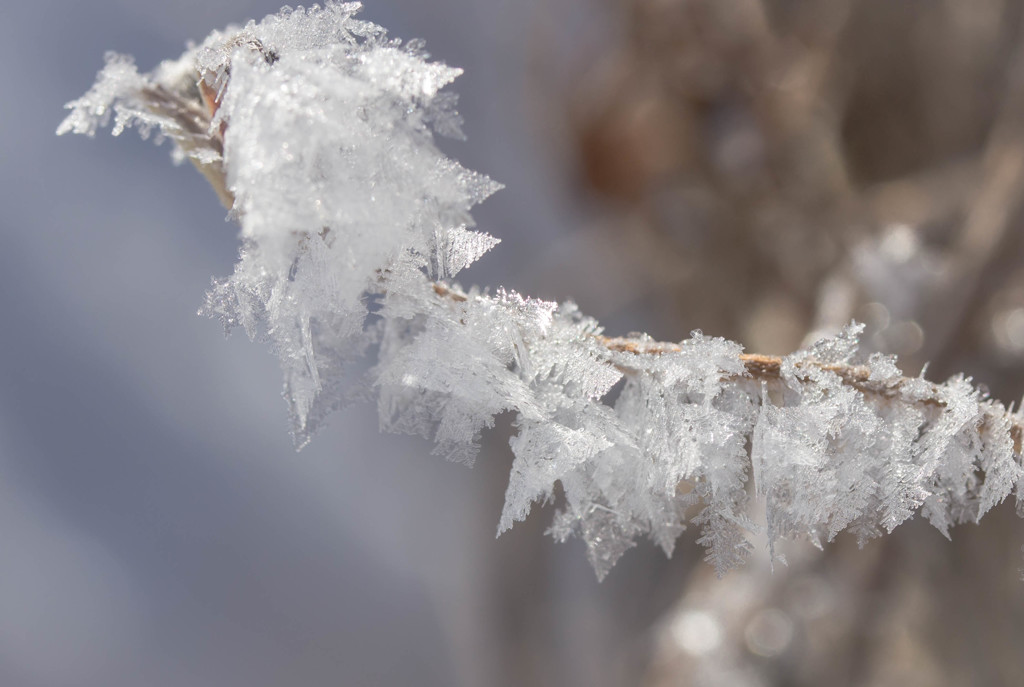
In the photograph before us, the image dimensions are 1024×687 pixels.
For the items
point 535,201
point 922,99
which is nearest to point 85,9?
point 535,201

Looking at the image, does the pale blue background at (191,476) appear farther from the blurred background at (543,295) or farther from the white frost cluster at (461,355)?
the white frost cluster at (461,355)

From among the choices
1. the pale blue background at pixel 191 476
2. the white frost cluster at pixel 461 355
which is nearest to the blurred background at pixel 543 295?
the pale blue background at pixel 191 476

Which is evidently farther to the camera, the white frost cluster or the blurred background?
the blurred background

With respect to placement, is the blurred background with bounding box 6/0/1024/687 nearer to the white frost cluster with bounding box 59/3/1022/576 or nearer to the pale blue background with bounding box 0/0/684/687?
the pale blue background with bounding box 0/0/684/687

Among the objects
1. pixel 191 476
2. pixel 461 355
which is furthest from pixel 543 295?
pixel 461 355

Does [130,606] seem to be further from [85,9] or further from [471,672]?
[85,9]

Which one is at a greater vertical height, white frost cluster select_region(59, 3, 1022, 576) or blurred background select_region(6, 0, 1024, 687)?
blurred background select_region(6, 0, 1024, 687)

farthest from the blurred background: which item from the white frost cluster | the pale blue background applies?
the white frost cluster
